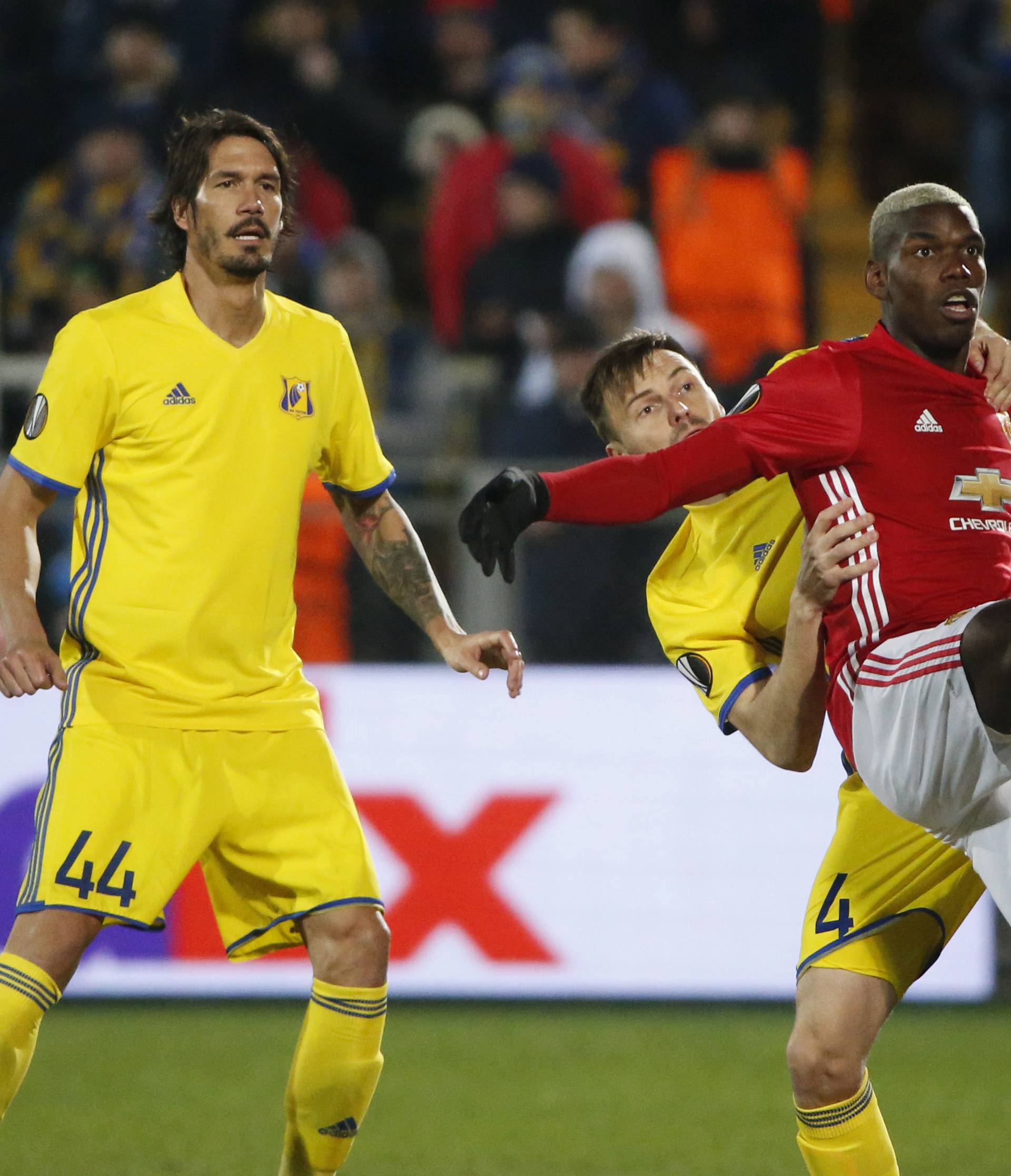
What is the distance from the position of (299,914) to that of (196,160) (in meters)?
1.58

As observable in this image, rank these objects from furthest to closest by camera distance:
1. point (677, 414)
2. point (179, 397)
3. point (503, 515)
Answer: point (677, 414)
point (179, 397)
point (503, 515)

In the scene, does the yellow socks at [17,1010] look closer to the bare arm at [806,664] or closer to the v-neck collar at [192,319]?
the v-neck collar at [192,319]

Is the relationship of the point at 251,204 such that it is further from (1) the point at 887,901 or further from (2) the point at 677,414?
(1) the point at 887,901

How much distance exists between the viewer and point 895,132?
11.6 meters

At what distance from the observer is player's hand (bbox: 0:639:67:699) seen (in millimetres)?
3504

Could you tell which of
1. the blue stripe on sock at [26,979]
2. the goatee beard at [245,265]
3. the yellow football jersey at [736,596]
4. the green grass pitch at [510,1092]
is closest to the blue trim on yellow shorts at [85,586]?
the blue stripe on sock at [26,979]

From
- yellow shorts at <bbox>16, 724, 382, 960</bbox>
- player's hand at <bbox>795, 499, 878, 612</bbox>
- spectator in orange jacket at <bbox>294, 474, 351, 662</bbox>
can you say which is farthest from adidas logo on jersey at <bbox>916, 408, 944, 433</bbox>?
spectator in orange jacket at <bbox>294, 474, 351, 662</bbox>

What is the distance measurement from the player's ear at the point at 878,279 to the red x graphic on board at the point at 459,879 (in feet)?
12.4

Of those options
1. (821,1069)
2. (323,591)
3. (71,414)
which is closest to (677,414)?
(71,414)

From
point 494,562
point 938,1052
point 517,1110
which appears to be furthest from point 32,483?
point 938,1052

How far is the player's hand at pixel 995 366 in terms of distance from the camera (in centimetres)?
346

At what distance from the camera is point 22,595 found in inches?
144

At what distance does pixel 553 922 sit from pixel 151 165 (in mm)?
4729

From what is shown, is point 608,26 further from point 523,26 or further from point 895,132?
point 895,132
